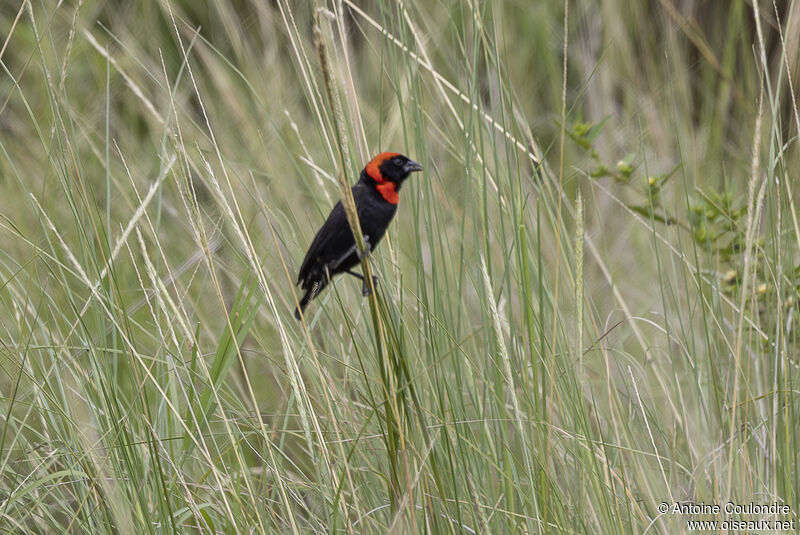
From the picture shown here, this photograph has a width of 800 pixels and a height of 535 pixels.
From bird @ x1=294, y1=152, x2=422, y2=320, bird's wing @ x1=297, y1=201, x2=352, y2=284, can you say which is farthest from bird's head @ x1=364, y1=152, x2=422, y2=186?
bird's wing @ x1=297, y1=201, x2=352, y2=284

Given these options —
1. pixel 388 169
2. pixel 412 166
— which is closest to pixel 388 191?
pixel 388 169

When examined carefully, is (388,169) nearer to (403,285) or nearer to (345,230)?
(345,230)

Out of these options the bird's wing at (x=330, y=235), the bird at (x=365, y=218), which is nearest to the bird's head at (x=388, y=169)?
the bird at (x=365, y=218)

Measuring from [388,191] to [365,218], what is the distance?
4.9 inches

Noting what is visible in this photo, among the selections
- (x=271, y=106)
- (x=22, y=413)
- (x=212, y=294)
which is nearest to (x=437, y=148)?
(x=271, y=106)

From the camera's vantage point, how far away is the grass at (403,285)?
1.35 m

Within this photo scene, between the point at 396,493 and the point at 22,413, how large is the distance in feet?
4.76

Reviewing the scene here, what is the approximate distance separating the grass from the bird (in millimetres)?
58

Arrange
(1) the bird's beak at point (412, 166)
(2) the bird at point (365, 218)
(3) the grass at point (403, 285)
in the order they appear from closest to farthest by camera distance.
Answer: (3) the grass at point (403, 285)
(1) the bird's beak at point (412, 166)
(2) the bird at point (365, 218)

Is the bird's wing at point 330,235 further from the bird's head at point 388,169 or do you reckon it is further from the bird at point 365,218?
the bird's head at point 388,169

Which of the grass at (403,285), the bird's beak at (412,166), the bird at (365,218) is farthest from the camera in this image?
the bird at (365,218)

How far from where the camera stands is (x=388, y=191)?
1949mm

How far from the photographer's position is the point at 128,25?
4.02 meters

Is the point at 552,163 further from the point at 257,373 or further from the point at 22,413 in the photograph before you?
the point at 22,413
